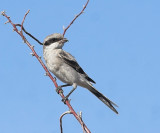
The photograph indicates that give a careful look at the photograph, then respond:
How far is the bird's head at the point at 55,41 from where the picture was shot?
599 centimetres

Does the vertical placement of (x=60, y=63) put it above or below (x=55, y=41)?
below

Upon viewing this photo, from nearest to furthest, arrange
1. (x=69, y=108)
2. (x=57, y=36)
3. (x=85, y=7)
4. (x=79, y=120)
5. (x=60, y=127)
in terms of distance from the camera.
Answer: (x=79, y=120), (x=60, y=127), (x=69, y=108), (x=85, y=7), (x=57, y=36)

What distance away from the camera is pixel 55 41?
6.09 meters

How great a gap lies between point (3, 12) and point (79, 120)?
1857mm

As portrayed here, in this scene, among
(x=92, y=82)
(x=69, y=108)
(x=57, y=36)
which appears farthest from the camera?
(x=92, y=82)

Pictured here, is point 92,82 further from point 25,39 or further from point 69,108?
point 69,108

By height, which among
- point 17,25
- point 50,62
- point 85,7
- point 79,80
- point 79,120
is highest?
point 50,62

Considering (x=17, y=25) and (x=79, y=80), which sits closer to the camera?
(x=17, y=25)

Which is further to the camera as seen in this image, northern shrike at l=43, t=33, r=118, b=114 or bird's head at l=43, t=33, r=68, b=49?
northern shrike at l=43, t=33, r=118, b=114

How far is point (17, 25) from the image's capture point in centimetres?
380

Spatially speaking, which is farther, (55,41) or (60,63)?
(60,63)

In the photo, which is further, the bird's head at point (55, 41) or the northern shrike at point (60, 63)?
the northern shrike at point (60, 63)

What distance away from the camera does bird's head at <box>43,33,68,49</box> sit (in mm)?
5992

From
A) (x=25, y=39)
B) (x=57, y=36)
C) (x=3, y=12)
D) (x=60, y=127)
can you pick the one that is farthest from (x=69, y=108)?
(x=57, y=36)
